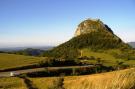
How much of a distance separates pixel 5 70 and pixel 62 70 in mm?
22277

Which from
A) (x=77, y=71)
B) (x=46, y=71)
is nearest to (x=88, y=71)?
(x=77, y=71)

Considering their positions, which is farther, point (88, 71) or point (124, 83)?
point (88, 71)

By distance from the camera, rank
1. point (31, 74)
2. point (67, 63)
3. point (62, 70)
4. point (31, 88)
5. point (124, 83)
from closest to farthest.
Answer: point (124, 83)
point (31, 88)
point (31, 74)
point (62, 70)
point (67, 63)

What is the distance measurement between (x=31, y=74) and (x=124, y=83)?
272 ft

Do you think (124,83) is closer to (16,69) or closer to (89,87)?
(89,87)

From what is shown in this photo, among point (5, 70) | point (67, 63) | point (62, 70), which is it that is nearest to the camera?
point (5, 70)

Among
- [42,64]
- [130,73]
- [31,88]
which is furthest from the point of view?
[42,64]

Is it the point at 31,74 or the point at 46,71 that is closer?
the point at 31,74

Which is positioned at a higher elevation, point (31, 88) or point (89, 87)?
point (89, 87)

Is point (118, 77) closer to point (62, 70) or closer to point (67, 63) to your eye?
point (62, 70)

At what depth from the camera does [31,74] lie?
9094 centimetres

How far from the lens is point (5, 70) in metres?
99.8

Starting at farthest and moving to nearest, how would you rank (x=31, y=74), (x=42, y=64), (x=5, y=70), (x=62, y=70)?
(x=42, y=64) < (x=62, y=70) < (x=5, y=70) < (x=31, y=74)

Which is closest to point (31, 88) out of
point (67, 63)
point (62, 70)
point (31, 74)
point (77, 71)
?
point (31, 74)
